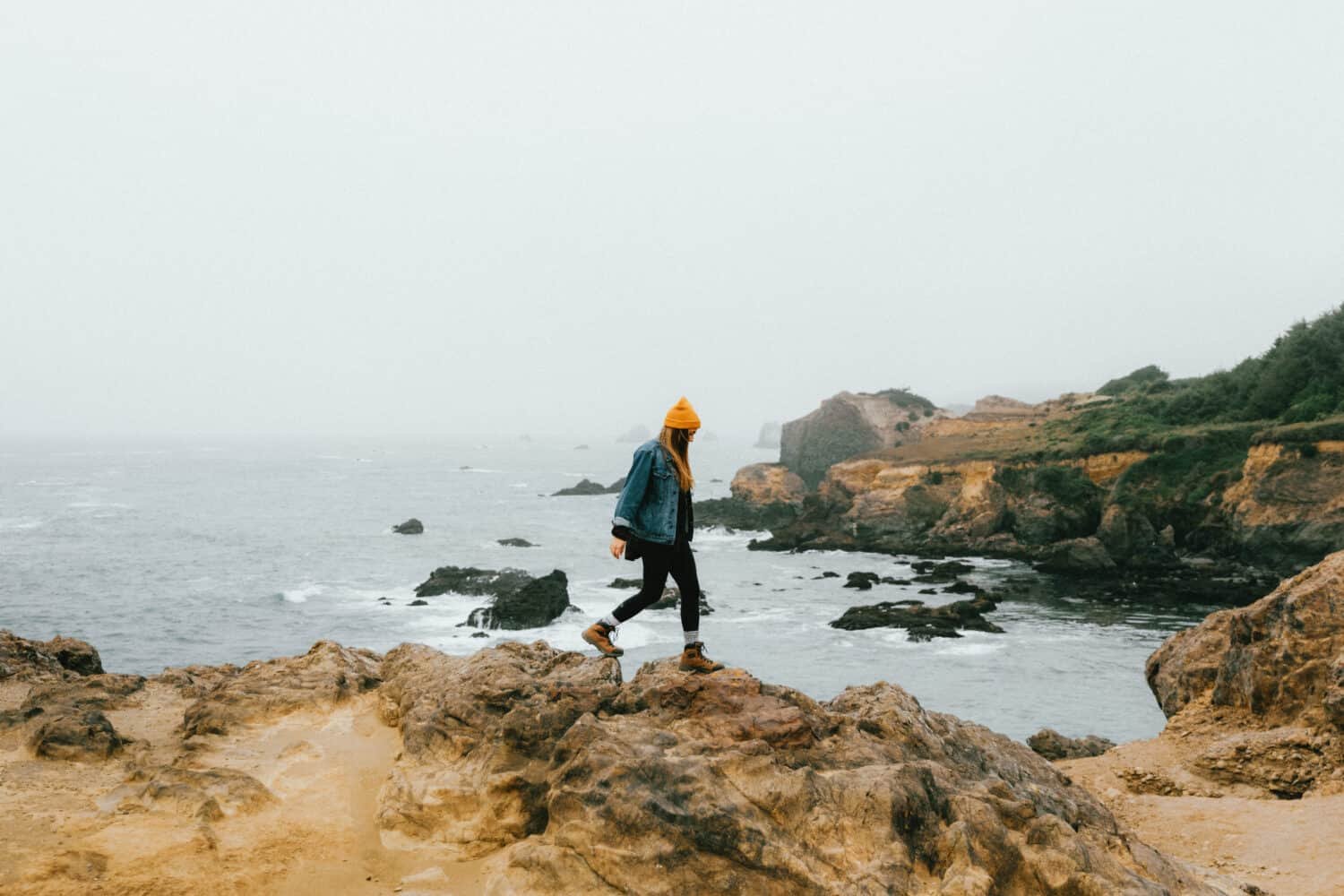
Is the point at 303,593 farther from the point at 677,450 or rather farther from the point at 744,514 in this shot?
the point at 677,450

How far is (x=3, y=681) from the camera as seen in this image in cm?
882

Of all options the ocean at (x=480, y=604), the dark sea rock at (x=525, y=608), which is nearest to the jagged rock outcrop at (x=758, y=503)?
the ocean at (x=480, y=604)

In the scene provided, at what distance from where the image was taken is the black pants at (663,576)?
248 inches

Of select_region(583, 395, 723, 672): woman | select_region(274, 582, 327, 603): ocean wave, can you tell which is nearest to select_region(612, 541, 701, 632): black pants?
select_region(583, 395, 723, 672): woman

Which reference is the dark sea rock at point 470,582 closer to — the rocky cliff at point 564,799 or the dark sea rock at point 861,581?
the dark sea rock at point 861,581

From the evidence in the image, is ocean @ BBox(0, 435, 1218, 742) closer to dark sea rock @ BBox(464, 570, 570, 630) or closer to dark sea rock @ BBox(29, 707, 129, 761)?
dark sea rock @ BBox(464, 570, 570, 630)

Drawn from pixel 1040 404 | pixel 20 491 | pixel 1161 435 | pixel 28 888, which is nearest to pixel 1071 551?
pixel 1161 435

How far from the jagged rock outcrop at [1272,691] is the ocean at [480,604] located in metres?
7.25

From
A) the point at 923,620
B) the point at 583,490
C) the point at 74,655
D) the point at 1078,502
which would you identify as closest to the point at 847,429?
the point at 583,490

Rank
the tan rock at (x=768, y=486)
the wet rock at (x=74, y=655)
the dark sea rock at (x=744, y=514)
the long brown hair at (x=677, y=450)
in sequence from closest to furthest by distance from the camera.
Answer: the long brown hair at (x=677, y=450), the wet rock at (x=74, y=655), the dark sea rock at (x=744, y=514), the tan rock at (x=768, y=486)

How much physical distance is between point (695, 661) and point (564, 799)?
65.7 inches

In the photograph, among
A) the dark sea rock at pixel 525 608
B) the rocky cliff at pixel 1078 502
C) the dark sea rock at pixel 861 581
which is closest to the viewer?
the dark sea rock at pixel 525 608

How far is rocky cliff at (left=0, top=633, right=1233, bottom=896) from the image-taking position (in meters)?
4.54

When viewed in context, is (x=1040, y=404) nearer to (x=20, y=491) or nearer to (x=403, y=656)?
(x=403, y=656)
